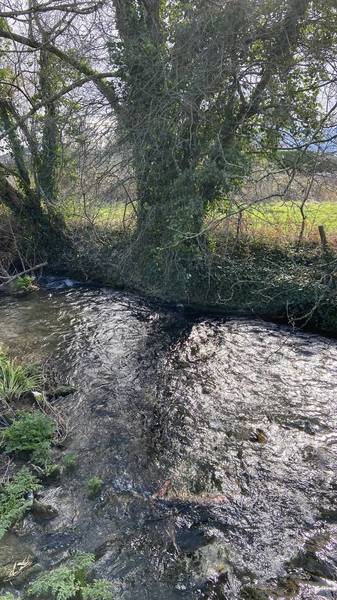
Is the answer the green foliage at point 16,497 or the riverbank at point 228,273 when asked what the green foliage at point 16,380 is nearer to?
the green foliage at point 16,497

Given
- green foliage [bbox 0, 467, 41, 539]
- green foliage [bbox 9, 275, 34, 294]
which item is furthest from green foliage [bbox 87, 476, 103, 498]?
green foliage [bbox 9, 275, 34, 294]

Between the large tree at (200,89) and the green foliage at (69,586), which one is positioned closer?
the green foliage at (69,586)

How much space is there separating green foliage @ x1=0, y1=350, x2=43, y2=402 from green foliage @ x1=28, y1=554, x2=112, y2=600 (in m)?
3.17

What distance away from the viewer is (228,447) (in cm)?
577

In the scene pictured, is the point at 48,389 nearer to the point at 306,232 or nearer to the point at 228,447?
the point at 228,447

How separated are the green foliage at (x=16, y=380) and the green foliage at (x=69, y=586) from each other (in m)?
3.17

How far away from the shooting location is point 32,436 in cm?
578

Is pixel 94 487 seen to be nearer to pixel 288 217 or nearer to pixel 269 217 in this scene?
pixel 288 217

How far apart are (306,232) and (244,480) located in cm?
733

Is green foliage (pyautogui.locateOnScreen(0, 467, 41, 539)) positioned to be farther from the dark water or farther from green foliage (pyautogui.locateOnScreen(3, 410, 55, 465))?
green foliage (pyautogui.locateOnScreen(3, 410, 55, 465))

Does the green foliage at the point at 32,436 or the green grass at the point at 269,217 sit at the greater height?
the green grass at the point at 269,217

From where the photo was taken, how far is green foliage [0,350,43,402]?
6.75 meters

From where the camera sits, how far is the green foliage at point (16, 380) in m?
6.75

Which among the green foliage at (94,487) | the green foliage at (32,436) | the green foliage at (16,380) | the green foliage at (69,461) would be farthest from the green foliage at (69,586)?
the green foliage at (16,380)
